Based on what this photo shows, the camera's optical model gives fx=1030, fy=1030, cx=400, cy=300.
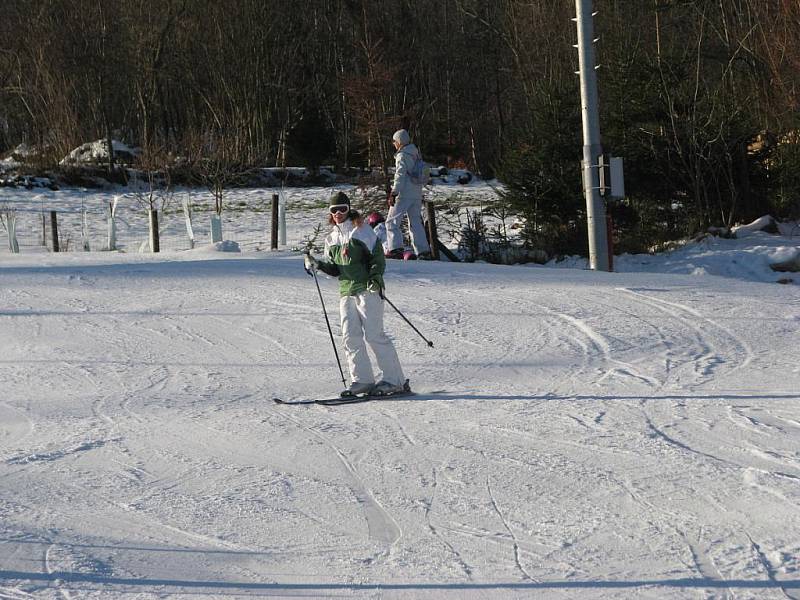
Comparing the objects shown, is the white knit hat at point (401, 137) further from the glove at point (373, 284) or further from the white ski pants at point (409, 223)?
the glove at point (373, 284)

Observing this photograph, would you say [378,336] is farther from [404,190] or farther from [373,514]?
[404,190]

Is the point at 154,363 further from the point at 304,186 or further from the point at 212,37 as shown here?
the point at 212,37

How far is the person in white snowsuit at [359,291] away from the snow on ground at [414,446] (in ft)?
0.87

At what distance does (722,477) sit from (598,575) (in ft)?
5.48

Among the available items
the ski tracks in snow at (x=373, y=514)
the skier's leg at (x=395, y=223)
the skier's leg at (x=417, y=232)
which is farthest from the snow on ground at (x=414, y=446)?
the skier's leg at (x=417, y=232)

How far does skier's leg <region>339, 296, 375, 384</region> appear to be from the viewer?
828cm

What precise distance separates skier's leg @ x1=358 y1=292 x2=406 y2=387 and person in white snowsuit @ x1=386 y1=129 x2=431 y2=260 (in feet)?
21.3

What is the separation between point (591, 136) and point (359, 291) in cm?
772

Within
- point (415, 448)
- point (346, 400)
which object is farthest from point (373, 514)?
point (346, 400)

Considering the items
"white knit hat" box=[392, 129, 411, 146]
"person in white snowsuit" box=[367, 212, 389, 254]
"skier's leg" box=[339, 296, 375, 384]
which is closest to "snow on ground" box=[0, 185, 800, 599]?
"skier's leg" box=[339, 296, 375, 384]

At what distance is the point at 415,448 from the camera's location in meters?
6.89

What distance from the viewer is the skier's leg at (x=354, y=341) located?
828 centimetres

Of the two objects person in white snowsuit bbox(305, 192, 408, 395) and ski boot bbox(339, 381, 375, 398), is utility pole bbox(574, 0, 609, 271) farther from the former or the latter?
ski boot bbox(339, 381, 375, 398)

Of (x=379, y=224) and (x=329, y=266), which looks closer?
(x=329, y=266)
